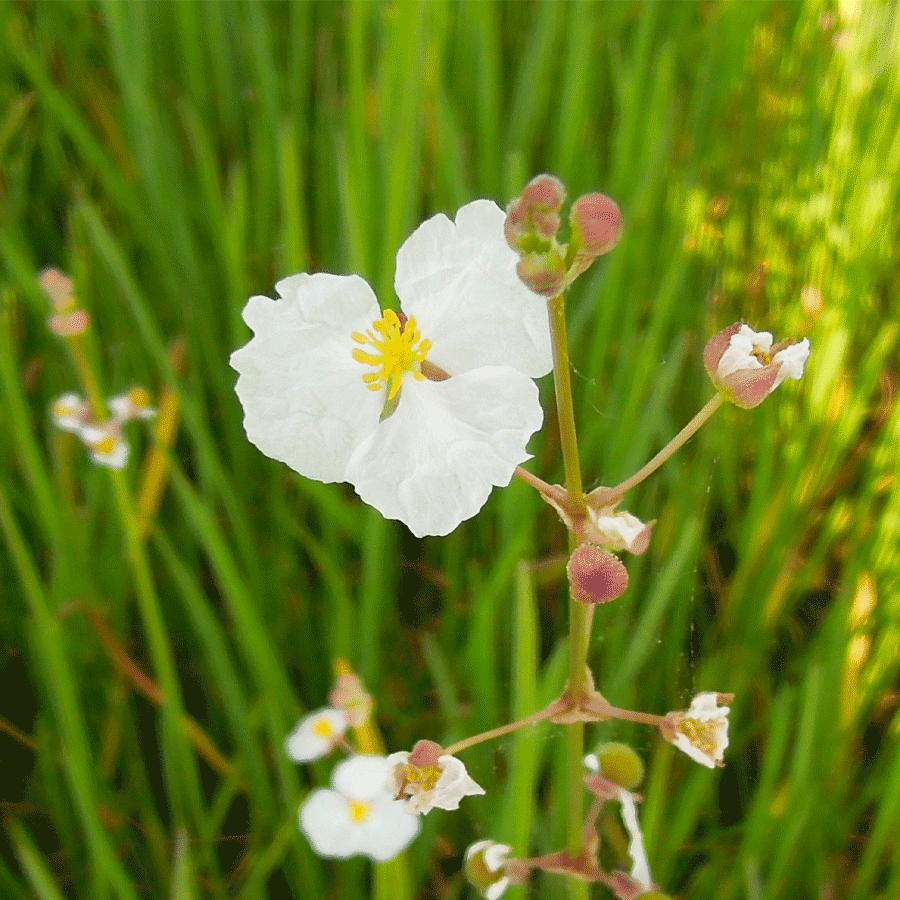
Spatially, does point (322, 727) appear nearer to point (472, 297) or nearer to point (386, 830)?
point (386, 830)

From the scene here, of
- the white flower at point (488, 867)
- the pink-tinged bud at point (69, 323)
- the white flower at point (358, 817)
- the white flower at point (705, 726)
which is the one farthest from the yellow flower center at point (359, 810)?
the pink-tinged bud at point (69, 323)

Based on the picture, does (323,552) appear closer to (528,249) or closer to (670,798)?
(670,798)

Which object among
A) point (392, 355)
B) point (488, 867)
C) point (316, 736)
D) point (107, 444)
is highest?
point (107, 444)

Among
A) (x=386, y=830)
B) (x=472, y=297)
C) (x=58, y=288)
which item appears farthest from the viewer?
(x=58, y=288)

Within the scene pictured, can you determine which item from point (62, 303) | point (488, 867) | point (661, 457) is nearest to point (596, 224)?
point (661, 457)

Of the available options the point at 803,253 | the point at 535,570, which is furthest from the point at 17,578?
the point at 803,253
